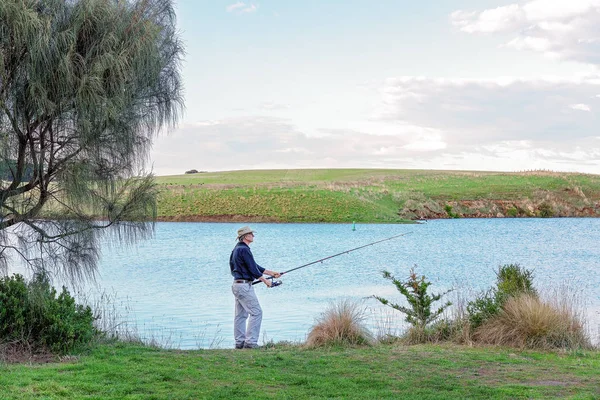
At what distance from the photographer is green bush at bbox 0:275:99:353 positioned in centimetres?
887

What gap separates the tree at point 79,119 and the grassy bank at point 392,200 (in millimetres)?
38637

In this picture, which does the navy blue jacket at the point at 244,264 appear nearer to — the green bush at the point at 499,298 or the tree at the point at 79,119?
the tree at the point at 79,119

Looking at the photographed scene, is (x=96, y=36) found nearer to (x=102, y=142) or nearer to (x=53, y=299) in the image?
(x=102, y=142)

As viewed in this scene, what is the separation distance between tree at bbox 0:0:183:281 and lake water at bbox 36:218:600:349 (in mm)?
2090

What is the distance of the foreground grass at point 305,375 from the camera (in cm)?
710

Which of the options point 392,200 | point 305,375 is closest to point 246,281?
point 305,375

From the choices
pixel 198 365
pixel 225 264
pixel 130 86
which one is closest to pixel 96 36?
pixel 130 86

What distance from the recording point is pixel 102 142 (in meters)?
9.15

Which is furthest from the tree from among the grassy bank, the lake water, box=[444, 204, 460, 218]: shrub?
box=[444, 204, 460, 218]: shrub

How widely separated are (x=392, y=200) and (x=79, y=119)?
171ft

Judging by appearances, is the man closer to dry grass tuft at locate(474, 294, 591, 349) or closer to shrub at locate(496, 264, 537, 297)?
dry grass tuft at locate(474, 294, 591, 349)

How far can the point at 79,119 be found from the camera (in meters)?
Answer: 8.57

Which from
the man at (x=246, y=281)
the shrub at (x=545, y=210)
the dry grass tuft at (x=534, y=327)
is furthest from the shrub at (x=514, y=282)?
the shrub at (x=545, y=210)

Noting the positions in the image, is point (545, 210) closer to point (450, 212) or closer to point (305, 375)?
point (450, 212)
